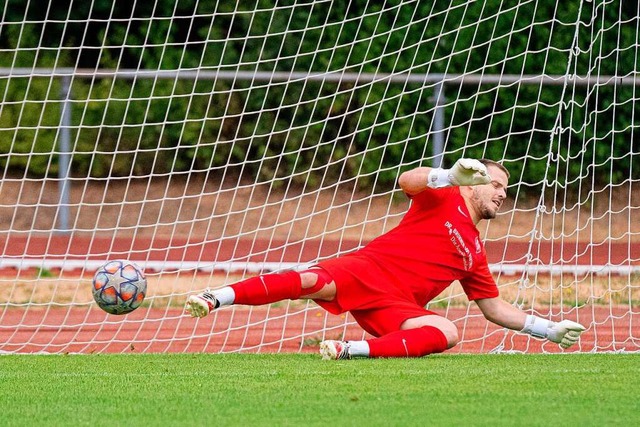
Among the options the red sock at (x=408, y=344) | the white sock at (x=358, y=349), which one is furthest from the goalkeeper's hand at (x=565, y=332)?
the white sock at (x=358, y=349)

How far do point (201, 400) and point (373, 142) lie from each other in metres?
7.25

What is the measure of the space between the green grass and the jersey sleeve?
37 centimetres

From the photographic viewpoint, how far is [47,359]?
20.4 feet

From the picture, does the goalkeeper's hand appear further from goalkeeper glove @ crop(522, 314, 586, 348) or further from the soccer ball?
the soccer ball

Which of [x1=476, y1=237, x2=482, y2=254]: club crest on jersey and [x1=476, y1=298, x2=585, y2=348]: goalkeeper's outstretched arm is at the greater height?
[x1=476, y1=237, x2=482, y2=254]: club crest on jersey

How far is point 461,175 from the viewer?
224 inches

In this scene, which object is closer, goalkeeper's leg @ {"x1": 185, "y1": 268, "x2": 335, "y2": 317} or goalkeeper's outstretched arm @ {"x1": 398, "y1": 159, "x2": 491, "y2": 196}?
goalkeeper's outstretched arm @ {"x1": 398, "y1": 159, "x2": 491, "y2": 196}

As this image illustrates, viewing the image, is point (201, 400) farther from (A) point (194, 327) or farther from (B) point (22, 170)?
(B) point (22, 170)

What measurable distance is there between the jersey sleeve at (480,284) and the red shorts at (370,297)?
1.12 feet

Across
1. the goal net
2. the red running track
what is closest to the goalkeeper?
the red running track

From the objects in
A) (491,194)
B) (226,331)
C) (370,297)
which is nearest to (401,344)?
(370,297)

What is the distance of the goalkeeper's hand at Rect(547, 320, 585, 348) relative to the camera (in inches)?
238

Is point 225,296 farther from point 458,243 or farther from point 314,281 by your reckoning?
point 458,243

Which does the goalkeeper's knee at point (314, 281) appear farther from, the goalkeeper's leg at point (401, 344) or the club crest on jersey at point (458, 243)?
the club crest on jersey at point (458, 243)
